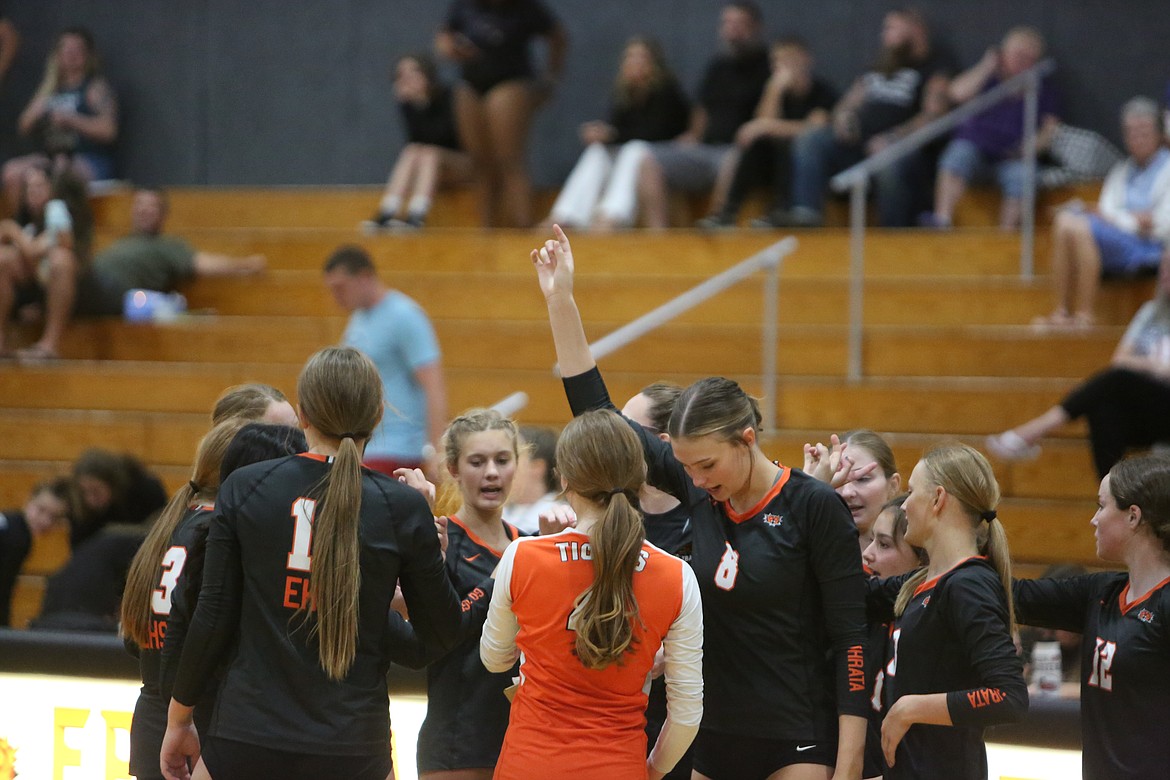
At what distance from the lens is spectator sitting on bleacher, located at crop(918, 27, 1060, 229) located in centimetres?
852

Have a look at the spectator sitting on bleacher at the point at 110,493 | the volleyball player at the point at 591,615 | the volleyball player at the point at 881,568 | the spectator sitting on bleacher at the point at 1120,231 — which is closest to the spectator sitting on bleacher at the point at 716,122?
the spectator sitting on bleacher at the point at 1120,231

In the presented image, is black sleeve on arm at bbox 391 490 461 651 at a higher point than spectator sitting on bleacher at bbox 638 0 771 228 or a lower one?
lower

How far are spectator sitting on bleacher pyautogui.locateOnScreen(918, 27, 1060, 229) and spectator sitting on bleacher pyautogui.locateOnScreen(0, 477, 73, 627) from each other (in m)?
5.16

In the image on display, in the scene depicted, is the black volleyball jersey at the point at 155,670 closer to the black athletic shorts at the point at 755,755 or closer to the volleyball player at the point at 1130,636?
the black athletic shorts at the point at 755,755

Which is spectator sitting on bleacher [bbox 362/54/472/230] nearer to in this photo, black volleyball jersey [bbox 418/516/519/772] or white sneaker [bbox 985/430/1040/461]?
white sneaker [bbox 985/430/1040/461]

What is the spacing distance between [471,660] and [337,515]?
82cm

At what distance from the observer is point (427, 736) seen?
3541 millimetres

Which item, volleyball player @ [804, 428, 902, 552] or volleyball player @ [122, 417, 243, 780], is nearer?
volleyball player @ [122, 417, 243, 780]

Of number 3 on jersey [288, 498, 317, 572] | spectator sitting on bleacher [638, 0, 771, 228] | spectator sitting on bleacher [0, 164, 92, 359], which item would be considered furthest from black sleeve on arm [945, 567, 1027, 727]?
spectator sitting on bleacher [0, 164, 92, 359]

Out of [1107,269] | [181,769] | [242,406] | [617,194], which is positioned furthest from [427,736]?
[617,194]

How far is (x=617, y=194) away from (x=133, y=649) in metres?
5.91

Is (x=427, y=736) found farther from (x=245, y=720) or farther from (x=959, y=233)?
(x=959, y=233)

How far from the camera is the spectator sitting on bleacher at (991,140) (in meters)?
8.52

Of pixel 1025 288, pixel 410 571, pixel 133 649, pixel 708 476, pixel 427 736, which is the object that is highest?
pixel 1025 288
